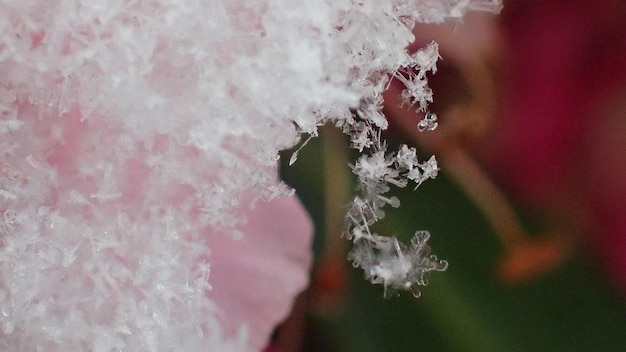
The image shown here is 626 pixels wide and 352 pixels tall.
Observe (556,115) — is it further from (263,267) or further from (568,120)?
(263,267)

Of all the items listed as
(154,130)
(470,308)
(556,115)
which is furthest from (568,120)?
(154,130)

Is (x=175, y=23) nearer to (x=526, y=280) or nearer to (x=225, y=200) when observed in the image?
(x=225, y=200)

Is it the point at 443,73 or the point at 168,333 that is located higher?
the point at 443,73

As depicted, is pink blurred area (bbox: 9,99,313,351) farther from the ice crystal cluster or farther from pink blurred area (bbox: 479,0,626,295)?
pink blurred area (bbox: 479,0,626,295)

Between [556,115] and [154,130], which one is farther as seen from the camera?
[556,115]

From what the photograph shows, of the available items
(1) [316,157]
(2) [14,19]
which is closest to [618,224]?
(1) [316,157]
